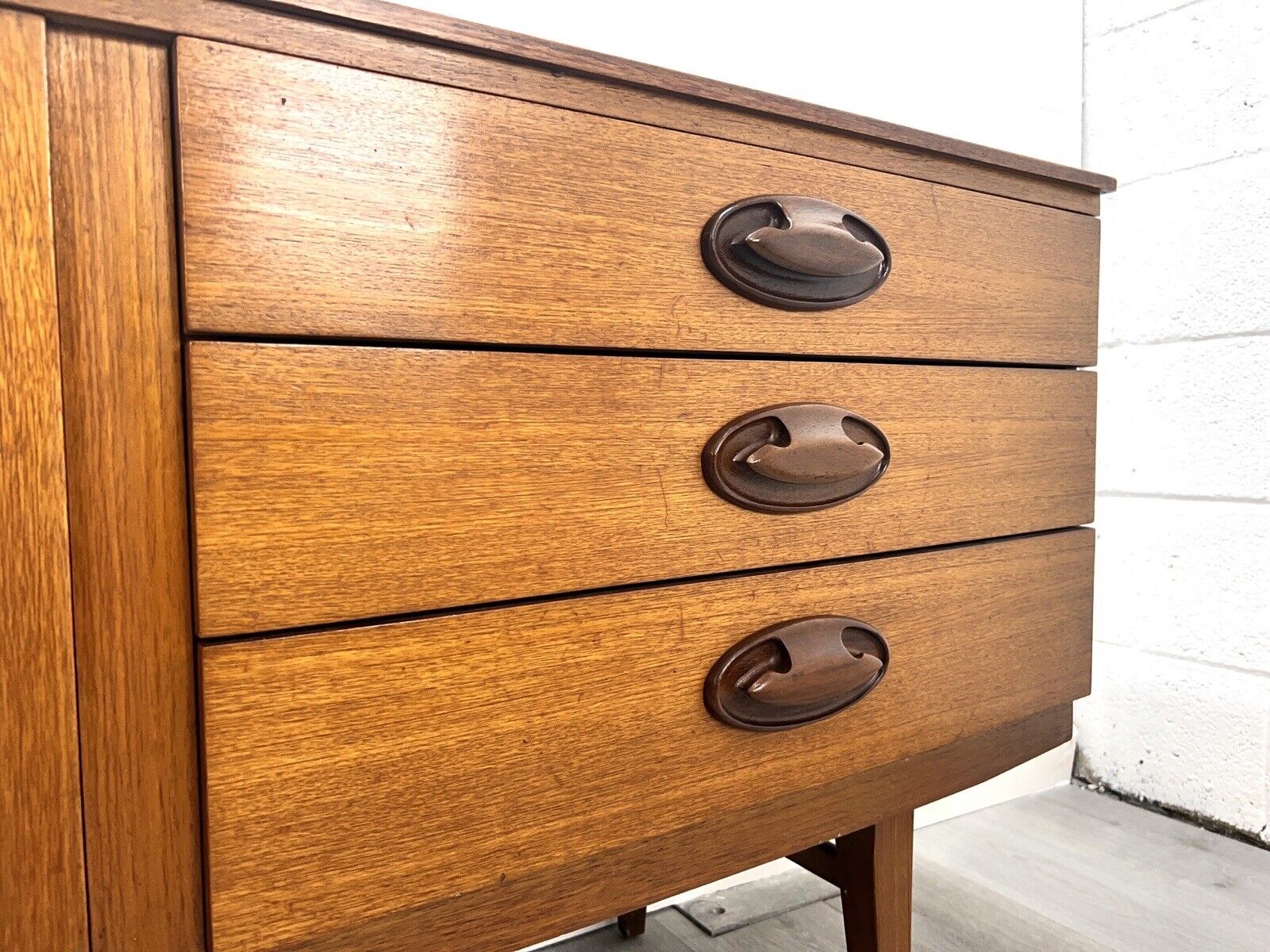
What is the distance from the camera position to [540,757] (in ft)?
1.74

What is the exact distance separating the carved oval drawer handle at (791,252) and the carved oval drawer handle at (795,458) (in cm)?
8

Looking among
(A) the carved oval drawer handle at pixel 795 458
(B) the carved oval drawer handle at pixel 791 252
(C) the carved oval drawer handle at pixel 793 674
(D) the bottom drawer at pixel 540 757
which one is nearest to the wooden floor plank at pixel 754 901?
(D) the bottom drawer at pixel 540 757

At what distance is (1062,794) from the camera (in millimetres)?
1606

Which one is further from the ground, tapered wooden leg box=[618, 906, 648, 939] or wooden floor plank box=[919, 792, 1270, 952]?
tapered wooden leg box=[618, 906, 648, 939]

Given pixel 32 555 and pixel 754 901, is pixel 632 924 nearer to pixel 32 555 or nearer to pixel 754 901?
pixel 754 901

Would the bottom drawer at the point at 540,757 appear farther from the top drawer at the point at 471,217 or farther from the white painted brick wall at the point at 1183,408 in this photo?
the white painted brick wall at the point at 1183,408

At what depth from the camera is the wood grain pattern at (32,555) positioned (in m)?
0.40

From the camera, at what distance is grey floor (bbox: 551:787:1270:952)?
3.66 feet

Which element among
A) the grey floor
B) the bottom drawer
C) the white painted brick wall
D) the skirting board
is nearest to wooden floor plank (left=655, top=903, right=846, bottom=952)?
the grey floor

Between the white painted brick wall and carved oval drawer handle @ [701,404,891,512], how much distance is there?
3.35ft

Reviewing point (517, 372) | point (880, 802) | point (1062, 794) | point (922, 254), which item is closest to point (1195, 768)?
point (1062, 794)

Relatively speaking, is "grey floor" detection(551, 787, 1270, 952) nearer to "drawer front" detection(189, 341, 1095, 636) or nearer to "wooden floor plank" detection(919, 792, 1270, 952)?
"wooden floor plank" detection(919, 792, 1270, 952)

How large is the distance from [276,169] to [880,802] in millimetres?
598

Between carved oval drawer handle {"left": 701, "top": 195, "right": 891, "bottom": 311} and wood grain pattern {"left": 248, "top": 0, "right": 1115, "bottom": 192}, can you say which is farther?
carved oval drawer handle {"left": 701, "top": 195, "right": 891, "bottom": 311}
